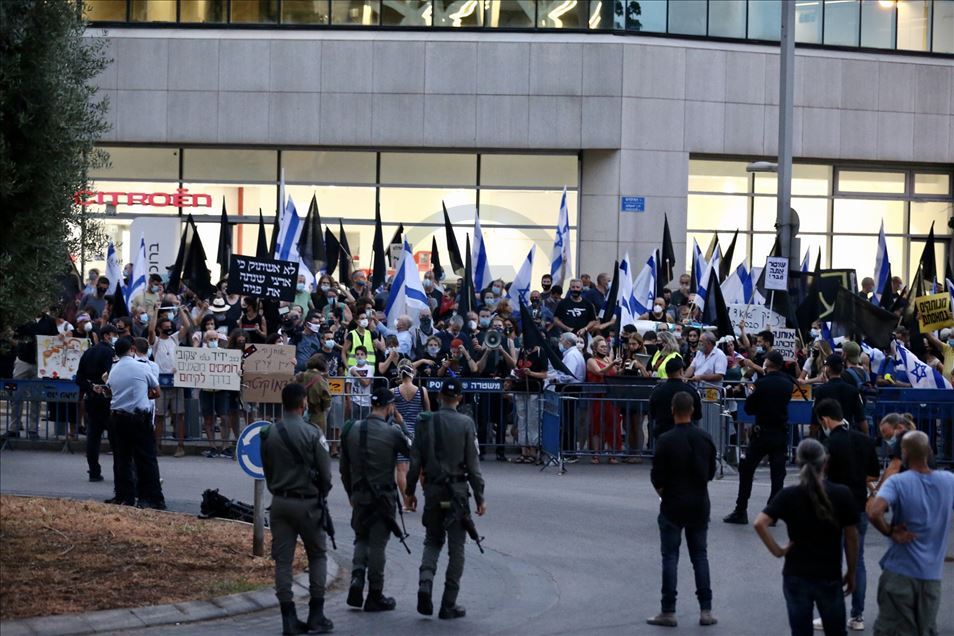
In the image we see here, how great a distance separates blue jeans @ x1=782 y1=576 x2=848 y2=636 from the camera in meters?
8.18

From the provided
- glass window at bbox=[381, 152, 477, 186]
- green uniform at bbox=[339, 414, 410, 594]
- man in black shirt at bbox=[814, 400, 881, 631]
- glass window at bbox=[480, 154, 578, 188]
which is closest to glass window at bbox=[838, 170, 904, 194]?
glass window at bbox=[480, 154, 578, 188]

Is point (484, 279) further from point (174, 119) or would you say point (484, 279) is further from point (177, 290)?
point (174, 119)

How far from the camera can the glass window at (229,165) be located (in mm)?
33938

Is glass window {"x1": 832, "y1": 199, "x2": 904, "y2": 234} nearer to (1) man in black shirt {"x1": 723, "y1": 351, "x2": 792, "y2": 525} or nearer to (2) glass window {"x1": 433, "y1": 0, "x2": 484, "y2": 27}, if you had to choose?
(2) glass window {"x1": 433, "y1": 0, "x2": 484, "y2": 27}

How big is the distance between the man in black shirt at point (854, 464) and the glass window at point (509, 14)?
23676mm

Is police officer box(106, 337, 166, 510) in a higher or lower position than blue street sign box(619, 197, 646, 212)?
lower

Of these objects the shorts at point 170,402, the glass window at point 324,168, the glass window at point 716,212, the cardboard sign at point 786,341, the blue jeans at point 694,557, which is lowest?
the blue jeans at point 694,557

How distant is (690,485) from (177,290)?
16304mm

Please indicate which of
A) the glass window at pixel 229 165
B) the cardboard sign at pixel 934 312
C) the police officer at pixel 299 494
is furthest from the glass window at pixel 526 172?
the police officer at pixel 299 494

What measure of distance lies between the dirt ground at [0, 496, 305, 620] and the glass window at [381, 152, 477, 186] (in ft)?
67.8

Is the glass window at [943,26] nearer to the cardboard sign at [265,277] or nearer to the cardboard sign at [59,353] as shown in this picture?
the cardboard sign at [265,277]

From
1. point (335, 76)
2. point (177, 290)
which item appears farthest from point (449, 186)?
point (177, 290)

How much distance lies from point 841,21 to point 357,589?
26912mm

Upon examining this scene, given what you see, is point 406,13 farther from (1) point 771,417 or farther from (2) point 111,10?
(1) point 771,417
